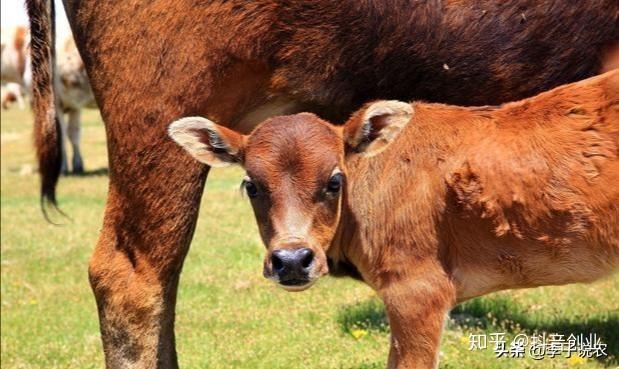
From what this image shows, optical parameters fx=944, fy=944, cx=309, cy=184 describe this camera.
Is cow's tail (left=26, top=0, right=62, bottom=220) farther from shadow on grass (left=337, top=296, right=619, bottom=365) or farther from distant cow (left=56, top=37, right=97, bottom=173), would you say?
distant cow (left=56, top=37, right=97, bottom=173)

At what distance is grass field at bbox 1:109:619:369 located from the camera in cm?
658

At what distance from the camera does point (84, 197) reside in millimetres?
16797

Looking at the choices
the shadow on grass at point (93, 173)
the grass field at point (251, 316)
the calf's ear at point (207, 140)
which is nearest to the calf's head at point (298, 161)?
the calf's ear at point (207, 140)

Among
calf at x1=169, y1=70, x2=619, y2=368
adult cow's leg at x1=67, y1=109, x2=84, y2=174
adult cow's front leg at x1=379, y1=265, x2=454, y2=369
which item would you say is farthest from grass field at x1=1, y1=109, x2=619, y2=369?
adult cow's leg at x1=67, y1=109, x2=84, y2=174

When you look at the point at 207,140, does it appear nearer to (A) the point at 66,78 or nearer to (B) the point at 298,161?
(B) the point at 298,161

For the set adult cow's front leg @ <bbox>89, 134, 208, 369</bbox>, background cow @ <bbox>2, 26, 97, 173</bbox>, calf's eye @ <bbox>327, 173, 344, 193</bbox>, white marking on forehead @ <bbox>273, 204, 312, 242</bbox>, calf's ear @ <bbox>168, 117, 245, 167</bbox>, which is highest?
calf's ear @ <bbox>168, 117, 245, 167</bbox>

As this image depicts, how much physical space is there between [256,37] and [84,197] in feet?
40.3

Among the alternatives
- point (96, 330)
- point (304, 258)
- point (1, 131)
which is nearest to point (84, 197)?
point (96, 330)

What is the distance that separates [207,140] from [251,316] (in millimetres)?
3406

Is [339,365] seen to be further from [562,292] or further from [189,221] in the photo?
[562,292]

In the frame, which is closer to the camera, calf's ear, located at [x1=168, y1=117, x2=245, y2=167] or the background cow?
calf's ear, located at [x1=168, y1=117, x2=245, y2=167]

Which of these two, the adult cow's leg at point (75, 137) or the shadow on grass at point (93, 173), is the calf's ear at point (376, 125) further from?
the adult cow's leg at point (75, 137)

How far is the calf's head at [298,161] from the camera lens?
4.50m

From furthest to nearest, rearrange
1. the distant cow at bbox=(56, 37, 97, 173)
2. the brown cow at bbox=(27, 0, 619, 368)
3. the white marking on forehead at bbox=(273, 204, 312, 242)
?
the distant cow at bbox=(56, 37, 97, 173) < the brown cow at bbox=(27, 0, 619, 368) < the white marking on forehead at bbox=(273, 204, 312, 242)
